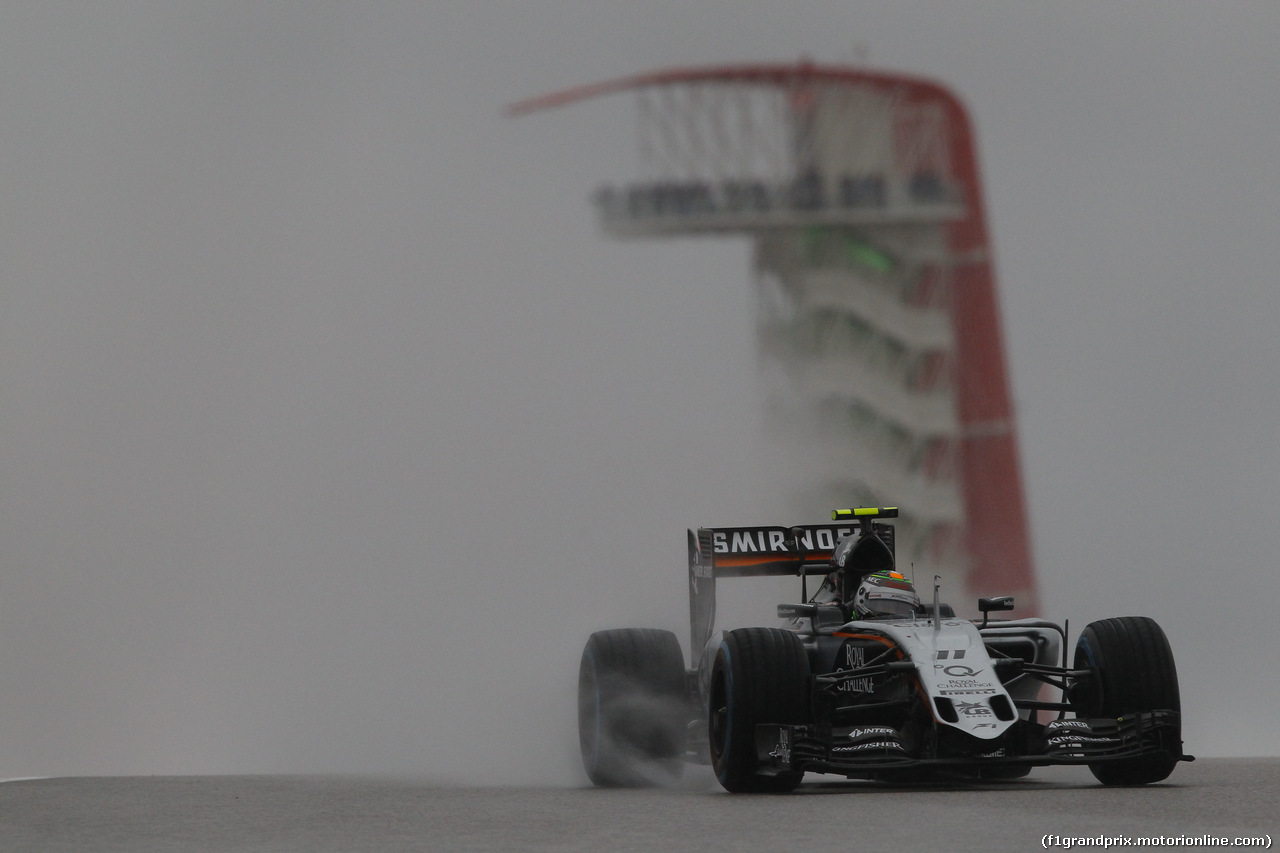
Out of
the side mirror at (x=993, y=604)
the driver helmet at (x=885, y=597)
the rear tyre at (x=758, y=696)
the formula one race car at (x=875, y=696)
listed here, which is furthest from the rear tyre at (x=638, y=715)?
the side mirror at (x=993, y=604)

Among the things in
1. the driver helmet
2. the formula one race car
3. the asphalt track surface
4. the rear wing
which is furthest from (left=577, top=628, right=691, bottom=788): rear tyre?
the driver helmet

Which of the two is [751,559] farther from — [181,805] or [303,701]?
[303,701]

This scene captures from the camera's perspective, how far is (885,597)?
1450 centimetres

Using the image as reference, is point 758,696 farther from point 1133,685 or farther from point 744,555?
point 744,555

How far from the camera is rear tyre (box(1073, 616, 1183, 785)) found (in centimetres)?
Answer: 1277

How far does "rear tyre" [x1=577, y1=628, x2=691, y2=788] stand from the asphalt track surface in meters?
0.94

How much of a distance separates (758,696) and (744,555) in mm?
3746

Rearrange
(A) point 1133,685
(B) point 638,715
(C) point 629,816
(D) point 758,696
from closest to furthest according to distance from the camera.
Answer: (C) point 629,816, (D) point 758,696, (A) point 1133,685, (B) point 638,715

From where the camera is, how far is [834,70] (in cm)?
4653

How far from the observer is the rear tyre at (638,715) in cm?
1521

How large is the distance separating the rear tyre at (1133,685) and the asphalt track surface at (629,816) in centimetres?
23

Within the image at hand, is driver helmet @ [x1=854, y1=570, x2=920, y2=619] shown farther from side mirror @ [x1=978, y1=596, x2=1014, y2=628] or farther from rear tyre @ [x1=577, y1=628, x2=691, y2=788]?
rear tyre @ [x1=577, y1=628, x2=691, y2=788]

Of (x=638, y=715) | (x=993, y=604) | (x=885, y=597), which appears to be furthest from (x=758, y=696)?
(x=638, y=715)

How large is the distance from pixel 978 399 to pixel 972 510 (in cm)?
349
